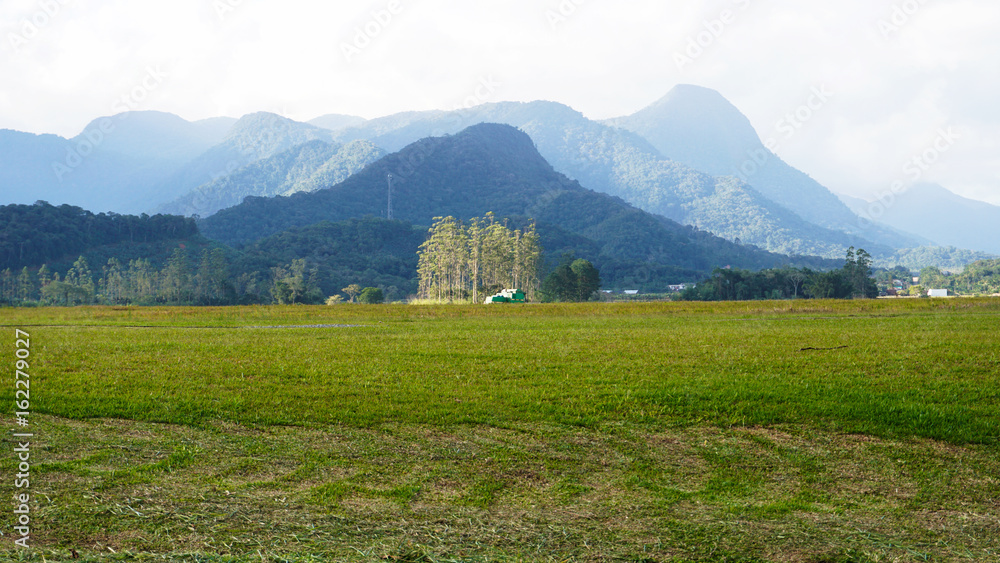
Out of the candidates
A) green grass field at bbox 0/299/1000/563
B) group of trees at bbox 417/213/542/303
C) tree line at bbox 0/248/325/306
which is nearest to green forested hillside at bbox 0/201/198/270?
tree line at bbox 0/248/325/306

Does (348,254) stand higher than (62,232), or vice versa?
(62,232)

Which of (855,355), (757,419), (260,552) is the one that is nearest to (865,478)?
(757,419)

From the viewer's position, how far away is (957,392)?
14.8 m

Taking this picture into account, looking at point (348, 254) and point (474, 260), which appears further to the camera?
point (348, 254)

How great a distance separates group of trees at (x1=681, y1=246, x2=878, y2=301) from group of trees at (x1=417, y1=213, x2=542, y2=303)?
26012mm

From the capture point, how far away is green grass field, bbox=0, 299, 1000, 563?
22.6 feet

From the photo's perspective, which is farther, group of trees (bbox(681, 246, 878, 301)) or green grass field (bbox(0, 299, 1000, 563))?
group of trees (bbox(681, 246, 878, 301))

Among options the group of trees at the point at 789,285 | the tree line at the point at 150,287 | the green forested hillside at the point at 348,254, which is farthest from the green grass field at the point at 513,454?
the green forested hillside at the point at 348,254

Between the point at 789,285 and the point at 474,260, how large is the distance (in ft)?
177

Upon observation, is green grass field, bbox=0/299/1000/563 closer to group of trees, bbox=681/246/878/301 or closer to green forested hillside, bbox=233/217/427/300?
group of trees, bbox=681/246/878/301

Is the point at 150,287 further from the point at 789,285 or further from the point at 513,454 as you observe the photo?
the point at 513,454

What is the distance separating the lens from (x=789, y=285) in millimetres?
107750

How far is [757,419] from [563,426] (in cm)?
401

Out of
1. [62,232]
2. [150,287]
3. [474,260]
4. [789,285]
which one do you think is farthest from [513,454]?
[62,232]
